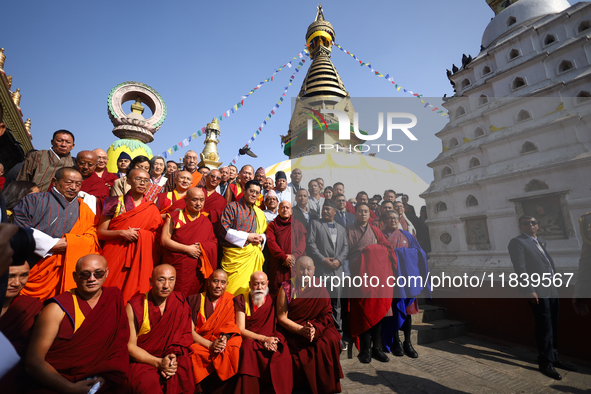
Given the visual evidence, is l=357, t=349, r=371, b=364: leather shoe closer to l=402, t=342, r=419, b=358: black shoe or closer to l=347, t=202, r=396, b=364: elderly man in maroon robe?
l=347, t=202, r=396, b=364: elderly man in maroon robe

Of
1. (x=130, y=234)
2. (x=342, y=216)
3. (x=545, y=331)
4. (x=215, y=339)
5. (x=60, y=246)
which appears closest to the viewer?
(x=60, y=246)

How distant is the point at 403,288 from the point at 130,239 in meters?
3.98

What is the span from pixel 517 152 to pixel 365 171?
268 inches

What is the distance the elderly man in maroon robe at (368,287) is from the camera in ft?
13.1

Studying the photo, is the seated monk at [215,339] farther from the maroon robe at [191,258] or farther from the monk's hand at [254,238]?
the monk's hand at [254,238]

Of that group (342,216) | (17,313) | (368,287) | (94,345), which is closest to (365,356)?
(368,287)

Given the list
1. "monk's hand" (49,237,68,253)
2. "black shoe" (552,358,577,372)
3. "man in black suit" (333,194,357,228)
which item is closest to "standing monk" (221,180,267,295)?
"man in black suit" (333,194,357,228)

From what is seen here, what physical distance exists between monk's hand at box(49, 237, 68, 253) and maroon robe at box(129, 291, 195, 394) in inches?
39.7

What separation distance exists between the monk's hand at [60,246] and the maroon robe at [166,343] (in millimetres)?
1008

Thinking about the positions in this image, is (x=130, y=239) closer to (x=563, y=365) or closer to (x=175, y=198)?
(x=175, y=198)

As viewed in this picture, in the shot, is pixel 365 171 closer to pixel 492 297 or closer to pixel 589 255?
pixel 492 297

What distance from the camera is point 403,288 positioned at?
14.2 feet

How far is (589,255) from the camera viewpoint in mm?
3785

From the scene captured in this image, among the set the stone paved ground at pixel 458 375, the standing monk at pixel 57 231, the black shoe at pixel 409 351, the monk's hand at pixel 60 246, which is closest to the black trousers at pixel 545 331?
the stone paved ground at pixel 458 375
